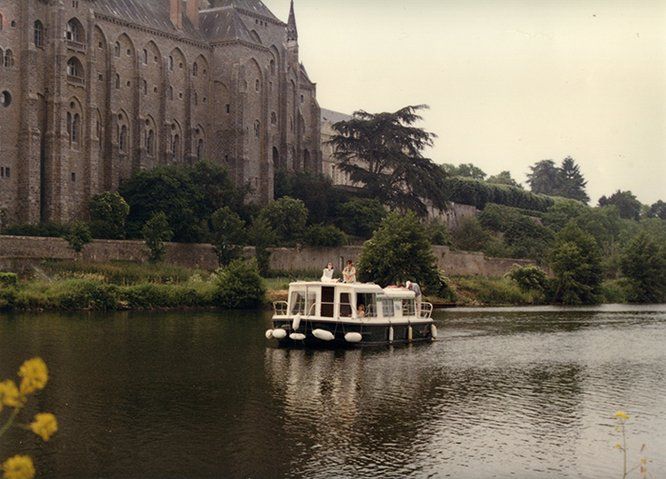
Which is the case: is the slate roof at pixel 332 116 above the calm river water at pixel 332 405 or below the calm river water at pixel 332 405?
above

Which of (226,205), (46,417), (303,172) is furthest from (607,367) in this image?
(303,172)

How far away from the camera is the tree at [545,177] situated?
184 m

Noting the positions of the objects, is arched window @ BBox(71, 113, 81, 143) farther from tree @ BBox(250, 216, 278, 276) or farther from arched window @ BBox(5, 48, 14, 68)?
tree @ BBox(250, 216, 278, 276)

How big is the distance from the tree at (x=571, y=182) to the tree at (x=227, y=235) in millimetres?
111519

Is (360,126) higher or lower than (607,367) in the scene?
higher

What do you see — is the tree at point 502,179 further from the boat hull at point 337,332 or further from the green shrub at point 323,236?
the boat hull at point 337,332

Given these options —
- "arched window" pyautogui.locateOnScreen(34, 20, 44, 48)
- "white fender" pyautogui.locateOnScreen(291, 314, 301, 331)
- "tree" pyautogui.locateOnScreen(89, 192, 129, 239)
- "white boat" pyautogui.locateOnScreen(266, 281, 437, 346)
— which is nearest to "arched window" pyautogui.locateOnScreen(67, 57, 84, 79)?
"arched window" pyautogui.locateOnScreen(34, 20, 44, 48)

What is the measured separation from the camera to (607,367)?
116 feet

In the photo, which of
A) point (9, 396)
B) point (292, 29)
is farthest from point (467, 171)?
point (9, 396)

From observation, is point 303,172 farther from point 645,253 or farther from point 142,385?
point 142,385

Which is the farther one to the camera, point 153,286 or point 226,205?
point 226,205

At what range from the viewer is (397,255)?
67.3 m

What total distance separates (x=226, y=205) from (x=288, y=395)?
5907 centimetres

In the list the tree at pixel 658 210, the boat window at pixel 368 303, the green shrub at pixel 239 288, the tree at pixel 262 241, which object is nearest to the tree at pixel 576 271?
the tree at pixel 262 241
